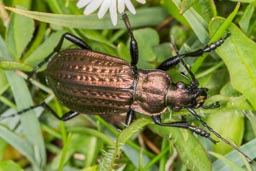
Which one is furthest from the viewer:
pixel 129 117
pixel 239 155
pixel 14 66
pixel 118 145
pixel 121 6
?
pixel 14 66

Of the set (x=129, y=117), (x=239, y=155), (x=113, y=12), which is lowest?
(x=239, y=155)

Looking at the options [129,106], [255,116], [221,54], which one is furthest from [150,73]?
[255,116]

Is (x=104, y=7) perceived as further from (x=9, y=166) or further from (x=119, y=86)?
(x=9, y=166)

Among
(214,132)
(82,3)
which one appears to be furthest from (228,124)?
(82,3)

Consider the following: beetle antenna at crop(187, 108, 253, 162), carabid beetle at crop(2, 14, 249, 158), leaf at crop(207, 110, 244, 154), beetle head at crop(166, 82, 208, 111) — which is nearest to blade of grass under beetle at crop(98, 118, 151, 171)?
carabid beetle at crop(2, 14, 249, 158)

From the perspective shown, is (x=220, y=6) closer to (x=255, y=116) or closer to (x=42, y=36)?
(x=255, y=116)

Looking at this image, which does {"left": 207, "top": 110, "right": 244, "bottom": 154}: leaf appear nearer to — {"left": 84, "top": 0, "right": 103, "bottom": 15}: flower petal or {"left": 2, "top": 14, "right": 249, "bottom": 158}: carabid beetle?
{"left": 2, "top": 14, "right": 249, "bottom": 158}: carabid beetle

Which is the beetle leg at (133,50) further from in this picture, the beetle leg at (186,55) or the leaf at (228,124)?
the leaf at (228,124)

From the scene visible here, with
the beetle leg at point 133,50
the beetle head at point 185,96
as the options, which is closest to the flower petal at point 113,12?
the beetle leg at point 133,50
